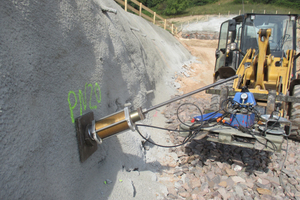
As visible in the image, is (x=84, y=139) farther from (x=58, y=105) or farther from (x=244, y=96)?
(x=244, y=96)

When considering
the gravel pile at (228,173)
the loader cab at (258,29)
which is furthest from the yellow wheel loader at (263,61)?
the gravel pile at (228,173)

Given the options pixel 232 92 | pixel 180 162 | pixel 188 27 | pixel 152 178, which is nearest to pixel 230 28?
pixel 232 92

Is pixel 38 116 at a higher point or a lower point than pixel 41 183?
higher

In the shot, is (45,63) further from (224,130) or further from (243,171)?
(243,171)

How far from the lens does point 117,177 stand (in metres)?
3.54

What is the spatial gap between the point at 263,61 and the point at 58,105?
4940 mm

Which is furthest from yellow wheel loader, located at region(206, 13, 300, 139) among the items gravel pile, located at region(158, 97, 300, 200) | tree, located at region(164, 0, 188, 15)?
tree, located at region(164, 0, 188, 15)

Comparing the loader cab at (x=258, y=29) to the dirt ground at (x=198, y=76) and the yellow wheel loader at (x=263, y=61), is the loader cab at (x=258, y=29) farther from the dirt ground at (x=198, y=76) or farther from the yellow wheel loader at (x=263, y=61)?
the dirt ground at (x=198, y=76)

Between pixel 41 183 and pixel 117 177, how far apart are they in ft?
4.63

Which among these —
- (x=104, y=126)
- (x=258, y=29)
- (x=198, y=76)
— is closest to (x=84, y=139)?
(x=104, y=126)

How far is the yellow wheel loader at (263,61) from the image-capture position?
5293 mm

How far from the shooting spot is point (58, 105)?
2770 mm

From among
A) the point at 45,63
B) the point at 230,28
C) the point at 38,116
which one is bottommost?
the point at 38,116

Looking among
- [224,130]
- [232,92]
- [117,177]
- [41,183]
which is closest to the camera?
[41,183]
